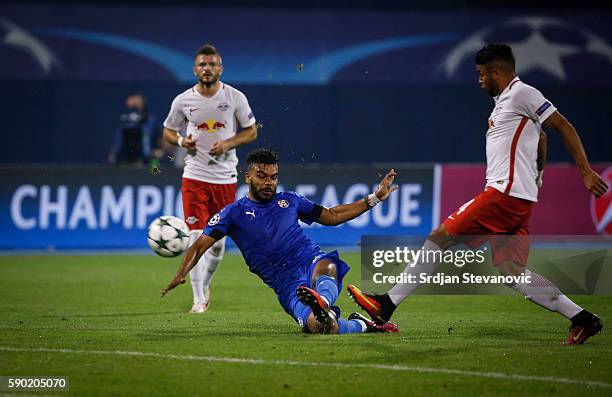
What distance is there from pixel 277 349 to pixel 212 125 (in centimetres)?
362

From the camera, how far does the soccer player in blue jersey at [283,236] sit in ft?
29.7

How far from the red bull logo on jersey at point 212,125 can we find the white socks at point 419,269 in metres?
3.22

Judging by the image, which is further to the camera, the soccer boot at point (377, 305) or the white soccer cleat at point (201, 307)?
the white soccer cleat at point (201, 307)

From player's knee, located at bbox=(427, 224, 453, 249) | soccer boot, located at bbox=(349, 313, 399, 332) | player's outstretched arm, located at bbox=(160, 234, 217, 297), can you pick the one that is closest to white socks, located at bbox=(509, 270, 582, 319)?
player's knee, located at bbox=(427, 224, 453, 249)

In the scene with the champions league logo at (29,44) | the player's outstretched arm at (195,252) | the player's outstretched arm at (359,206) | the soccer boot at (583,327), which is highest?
the champions league logo at (29,44)

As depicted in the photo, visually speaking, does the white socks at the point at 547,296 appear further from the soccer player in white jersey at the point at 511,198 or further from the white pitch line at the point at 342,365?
the white pitch line at the point at 342,365

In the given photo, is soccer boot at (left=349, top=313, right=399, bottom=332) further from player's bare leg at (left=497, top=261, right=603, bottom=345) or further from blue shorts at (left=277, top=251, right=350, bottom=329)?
player's bare leg at (left=497, top=261, right=603, bottom=345)

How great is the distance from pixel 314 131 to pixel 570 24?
20.8 feet

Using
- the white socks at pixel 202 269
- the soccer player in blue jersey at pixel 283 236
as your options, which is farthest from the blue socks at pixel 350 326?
the white socks at pixel 202 269

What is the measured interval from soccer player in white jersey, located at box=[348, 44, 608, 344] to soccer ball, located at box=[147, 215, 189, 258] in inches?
81.4

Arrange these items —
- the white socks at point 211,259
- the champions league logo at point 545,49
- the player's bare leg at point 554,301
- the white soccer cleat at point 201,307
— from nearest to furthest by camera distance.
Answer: the player's bare leg at point 554,301
the white soccer cleat at point 201,307
the white socks at point 211,259
the champions league logo at point 545,49

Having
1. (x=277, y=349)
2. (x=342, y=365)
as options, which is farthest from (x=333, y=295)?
(x=342, y=365)

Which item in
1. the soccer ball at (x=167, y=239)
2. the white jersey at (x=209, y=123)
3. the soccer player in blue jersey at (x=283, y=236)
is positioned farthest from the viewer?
the white jersey at (x=209, y=123)

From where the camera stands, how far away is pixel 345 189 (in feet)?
57.6
